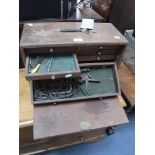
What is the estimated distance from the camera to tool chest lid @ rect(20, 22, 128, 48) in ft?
2.85

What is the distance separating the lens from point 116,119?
0.90 metres

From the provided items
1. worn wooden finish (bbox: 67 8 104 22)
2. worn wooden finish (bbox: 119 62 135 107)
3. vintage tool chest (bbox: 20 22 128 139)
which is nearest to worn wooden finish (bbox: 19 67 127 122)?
vintage tool chest (bbox: 20 22 128 139)

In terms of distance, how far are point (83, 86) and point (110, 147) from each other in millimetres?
612

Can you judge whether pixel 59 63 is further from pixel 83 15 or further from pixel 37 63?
pixel 83 15

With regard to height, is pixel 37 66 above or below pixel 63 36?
below

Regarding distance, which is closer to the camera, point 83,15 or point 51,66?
point 51,66

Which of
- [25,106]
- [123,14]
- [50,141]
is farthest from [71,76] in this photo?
[123,14]

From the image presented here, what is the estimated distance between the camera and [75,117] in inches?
34.4

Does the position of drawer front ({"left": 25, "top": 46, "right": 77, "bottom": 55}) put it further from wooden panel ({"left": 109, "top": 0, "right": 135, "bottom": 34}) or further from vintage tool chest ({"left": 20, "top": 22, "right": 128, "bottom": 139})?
wooden panel ({"left": 109, "top": 0, "right": 135, "bottom": 34})

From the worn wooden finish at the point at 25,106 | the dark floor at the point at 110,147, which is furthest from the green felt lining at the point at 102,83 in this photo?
the dark floor at the point at 110,147

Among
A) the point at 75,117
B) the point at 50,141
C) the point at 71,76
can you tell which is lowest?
the point at 50,141

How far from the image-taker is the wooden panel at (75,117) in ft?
2.70
